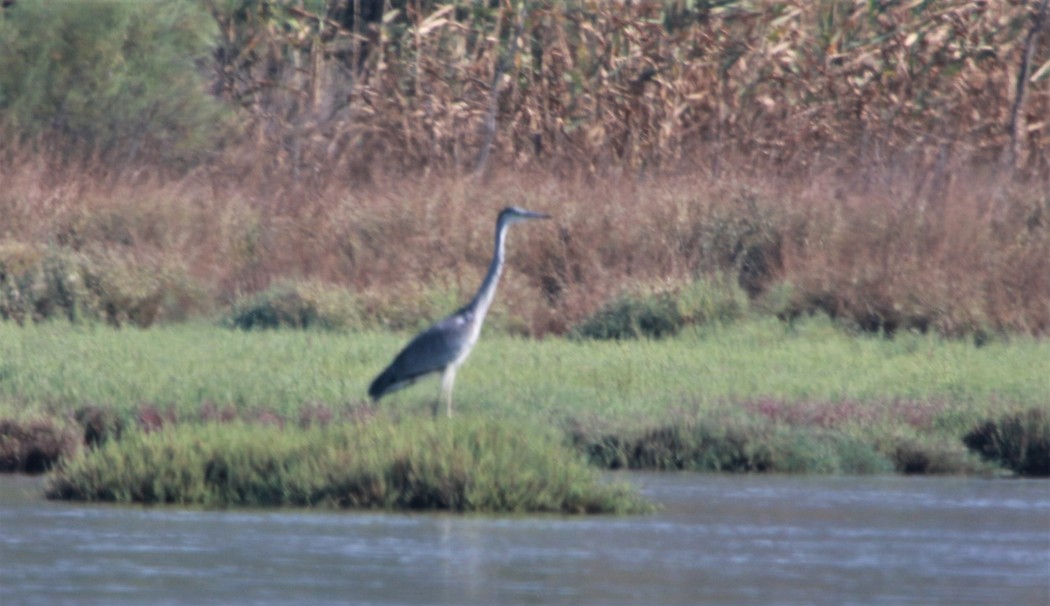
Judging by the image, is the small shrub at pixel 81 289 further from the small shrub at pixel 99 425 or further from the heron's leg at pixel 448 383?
the heron's leg at pixel 448 383

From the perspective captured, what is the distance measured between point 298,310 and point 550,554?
28.4ft

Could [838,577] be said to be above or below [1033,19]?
below

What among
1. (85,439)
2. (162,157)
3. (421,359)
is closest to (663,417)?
(421,359)

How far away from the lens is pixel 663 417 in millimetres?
11227

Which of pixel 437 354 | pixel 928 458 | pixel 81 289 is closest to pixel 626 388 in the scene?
pixel 437 354

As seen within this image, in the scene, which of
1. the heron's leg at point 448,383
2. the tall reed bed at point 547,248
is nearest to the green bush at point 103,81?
the tall reed bed at point 547,248

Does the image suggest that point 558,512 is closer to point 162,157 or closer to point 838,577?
point 838,577

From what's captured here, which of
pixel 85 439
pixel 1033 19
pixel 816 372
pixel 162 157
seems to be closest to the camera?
pixel 85 439

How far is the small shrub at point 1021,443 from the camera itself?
11094 mm

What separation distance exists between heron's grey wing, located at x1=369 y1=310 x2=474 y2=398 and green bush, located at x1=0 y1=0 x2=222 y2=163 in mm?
11841

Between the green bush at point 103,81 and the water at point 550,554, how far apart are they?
1334cm

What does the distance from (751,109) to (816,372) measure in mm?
8058

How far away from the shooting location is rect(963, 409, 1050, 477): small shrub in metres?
11.1

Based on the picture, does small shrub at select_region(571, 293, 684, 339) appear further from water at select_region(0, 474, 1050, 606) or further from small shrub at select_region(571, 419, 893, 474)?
water at select_region(0, 474, 1050, 606)
